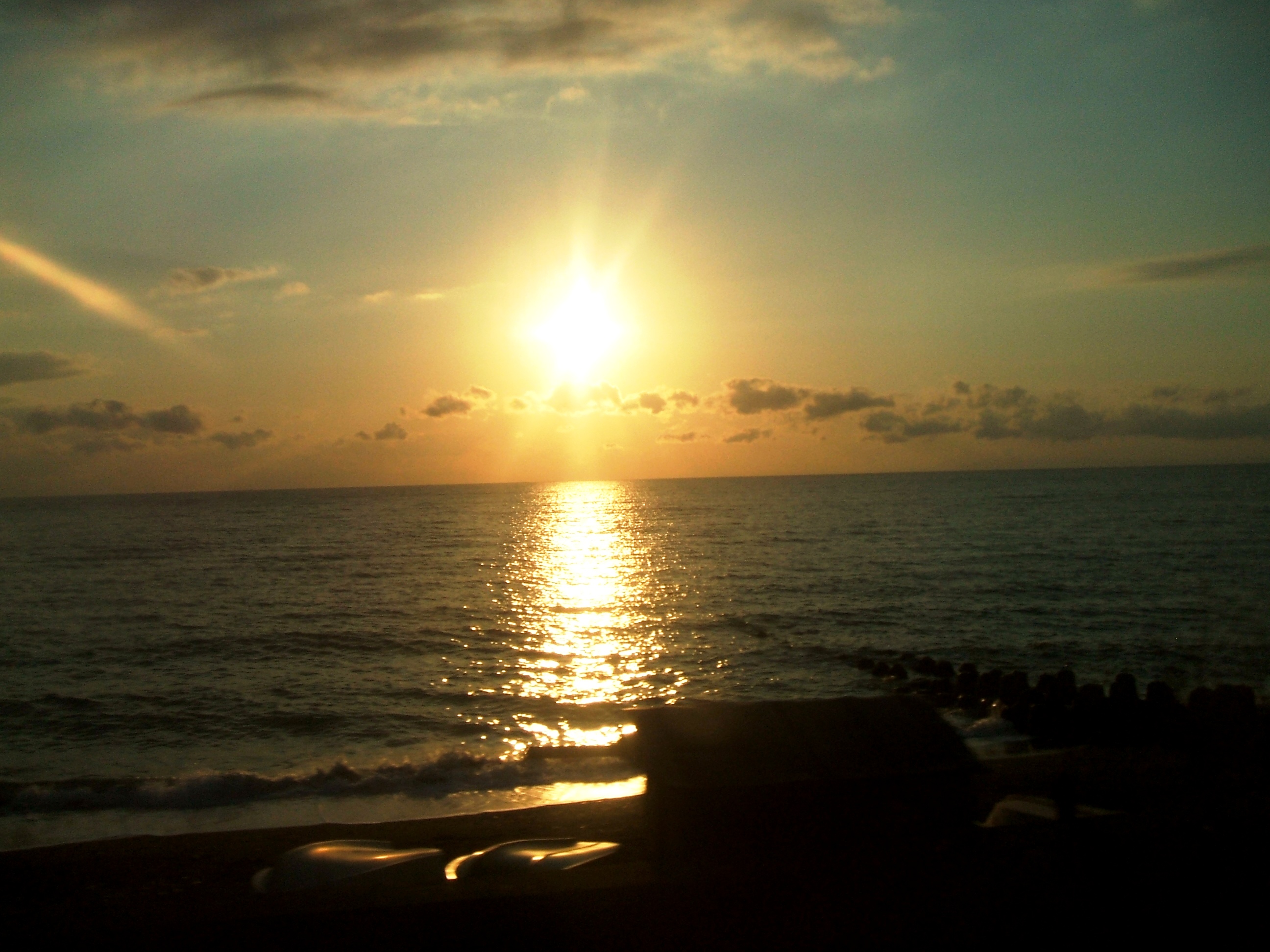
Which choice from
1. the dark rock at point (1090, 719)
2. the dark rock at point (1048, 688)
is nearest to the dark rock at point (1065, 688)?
the dark rock at point (1048, 688)

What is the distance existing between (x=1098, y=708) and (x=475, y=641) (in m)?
19.8

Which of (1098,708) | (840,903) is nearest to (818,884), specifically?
(840,903)

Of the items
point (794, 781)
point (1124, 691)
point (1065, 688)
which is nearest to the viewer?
point (794, 781)

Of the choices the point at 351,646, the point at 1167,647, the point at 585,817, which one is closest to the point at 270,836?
the point at 585,817

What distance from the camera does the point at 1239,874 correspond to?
5340 millimetres

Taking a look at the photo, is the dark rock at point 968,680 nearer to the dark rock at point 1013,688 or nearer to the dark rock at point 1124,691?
the dark rock at point 1013,688

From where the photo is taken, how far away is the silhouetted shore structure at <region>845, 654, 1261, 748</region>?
607 inches

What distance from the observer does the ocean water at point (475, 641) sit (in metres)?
16.0

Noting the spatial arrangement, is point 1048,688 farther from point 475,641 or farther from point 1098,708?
point 475,641

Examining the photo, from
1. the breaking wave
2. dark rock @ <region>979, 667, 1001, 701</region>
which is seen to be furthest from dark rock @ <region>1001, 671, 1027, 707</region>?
the breaking wave

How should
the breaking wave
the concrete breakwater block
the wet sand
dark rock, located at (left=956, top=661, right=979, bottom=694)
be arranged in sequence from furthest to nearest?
dark rock, located at (left=956, top=661, right=979, bottom=694), the breaking wave, the concrete breakwater block, the wet sand

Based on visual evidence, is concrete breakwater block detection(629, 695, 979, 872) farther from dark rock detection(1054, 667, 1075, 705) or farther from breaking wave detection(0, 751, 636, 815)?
dark rock detection(1054, 667, 1075, 705)

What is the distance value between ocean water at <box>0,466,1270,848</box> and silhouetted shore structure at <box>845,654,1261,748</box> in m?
3.33

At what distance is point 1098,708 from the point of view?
58.6 feet
